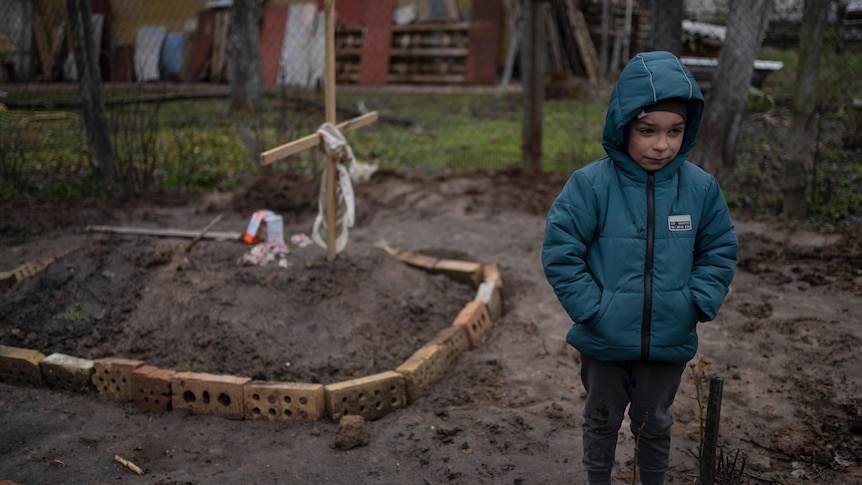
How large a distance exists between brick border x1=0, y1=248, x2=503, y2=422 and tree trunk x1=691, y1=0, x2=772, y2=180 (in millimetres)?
4459

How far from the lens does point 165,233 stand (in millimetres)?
5422

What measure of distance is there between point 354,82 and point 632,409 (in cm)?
1546

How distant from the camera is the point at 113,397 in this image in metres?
3.88

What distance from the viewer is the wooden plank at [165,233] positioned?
206 inches

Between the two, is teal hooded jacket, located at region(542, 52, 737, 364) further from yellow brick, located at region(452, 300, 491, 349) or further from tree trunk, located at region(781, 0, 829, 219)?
tree trunk, located at region(781, 0, 829, 219)

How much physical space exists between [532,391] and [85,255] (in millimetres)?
3147

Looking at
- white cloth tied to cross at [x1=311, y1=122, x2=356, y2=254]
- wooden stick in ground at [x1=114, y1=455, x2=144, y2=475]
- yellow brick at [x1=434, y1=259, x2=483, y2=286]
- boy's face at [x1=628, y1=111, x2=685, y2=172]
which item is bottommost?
wooden stick in ground at [x1=114, y1=455, x2=144, y2=475]

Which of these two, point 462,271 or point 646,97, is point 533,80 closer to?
point 462,271

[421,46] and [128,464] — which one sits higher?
[421,46]

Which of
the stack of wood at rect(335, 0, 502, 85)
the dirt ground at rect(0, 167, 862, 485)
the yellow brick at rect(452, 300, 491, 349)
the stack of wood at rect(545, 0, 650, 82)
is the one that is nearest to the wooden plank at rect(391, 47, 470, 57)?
the stack of wood at rect(335, 0, 502, 85)

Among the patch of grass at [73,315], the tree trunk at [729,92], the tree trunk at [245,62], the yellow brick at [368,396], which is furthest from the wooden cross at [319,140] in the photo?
the tree trunk at [245,62]

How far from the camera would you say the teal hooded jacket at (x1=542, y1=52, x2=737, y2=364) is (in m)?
2.43

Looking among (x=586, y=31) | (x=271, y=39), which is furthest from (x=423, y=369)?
(x=271, y=39)

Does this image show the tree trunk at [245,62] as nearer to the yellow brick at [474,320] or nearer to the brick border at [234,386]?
the yellow brick at [474,320]
